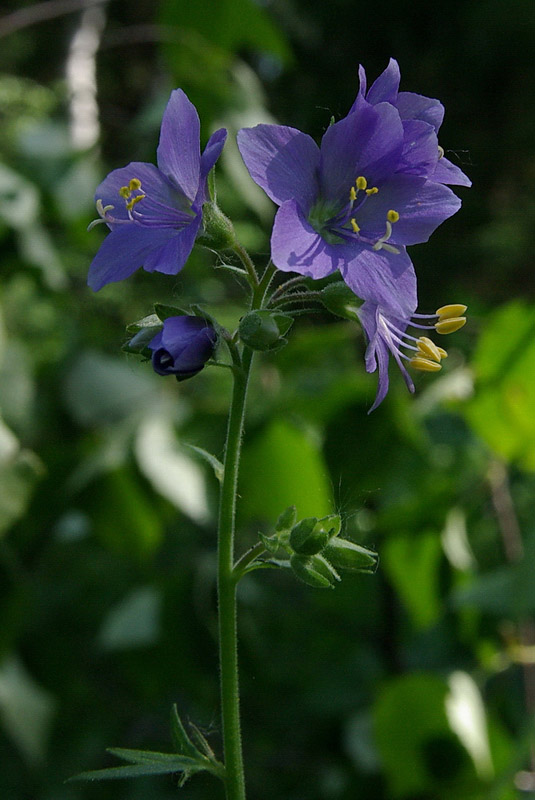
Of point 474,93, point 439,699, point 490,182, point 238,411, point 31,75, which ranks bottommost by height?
point 490,182

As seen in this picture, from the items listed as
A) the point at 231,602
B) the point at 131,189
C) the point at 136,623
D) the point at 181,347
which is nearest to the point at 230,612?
the point at 231,602

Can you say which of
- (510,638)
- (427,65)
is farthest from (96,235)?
(427,65)

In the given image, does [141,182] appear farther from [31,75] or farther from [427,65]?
[427,65]

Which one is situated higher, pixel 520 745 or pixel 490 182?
pixel 520 745

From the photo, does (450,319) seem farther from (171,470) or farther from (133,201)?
(171,470)

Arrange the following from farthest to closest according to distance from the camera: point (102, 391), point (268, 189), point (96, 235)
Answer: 1. point (96, 235)
2. point (102, 391)
3. point (268, 189)

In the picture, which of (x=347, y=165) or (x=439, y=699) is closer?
(x=347, y=165)

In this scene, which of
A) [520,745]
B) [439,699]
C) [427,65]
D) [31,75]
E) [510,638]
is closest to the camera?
[520,745]
